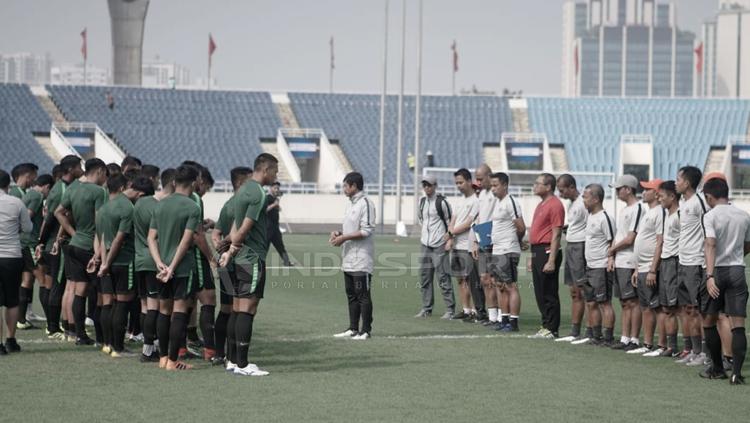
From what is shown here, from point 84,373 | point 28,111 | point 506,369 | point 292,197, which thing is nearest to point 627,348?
point 506,369

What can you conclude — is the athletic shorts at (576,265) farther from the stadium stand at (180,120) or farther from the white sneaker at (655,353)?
the stadium stand at (180,120)

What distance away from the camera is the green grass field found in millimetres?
9258

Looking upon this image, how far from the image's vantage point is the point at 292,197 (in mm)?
54219

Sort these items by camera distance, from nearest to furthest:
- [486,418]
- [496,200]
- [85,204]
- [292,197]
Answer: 1. [486,418]
2. [85,204]
3. [496,200]
4. [292,197]

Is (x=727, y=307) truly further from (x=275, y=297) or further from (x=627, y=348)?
(x=275, y=297)

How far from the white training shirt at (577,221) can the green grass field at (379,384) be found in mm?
1295

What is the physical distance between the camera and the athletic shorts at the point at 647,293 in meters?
12.9

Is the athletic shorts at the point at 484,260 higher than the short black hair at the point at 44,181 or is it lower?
lower

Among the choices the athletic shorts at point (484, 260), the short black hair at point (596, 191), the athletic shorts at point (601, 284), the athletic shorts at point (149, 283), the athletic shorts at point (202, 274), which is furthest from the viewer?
the athletic shorts at point (484, 260)

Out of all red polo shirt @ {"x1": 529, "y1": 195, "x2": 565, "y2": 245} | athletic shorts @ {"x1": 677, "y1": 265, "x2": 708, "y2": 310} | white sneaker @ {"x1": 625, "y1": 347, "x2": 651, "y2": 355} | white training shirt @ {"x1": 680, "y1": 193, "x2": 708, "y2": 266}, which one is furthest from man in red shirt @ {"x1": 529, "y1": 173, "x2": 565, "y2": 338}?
Answer: white training shirt @ {"x1": 680, "y1": 193, "x2": 708, "y2": 266}

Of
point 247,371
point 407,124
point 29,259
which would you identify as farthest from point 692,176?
point 407,124

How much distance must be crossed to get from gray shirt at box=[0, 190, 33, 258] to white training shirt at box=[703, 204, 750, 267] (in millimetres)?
6755

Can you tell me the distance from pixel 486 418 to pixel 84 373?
406 cm

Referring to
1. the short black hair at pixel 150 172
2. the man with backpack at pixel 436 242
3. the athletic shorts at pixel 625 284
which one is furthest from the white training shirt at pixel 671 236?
the short black hair at pixel 150 172
